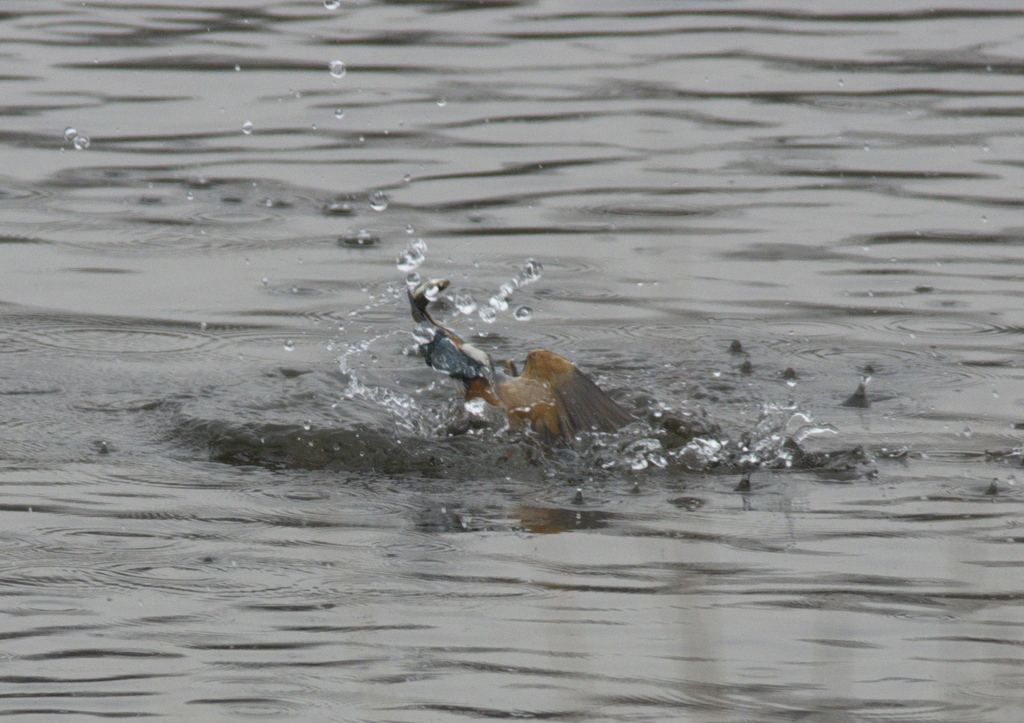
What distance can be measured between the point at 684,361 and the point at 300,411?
62.6 inches

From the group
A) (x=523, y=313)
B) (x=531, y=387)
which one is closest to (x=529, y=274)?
(x=523, y=313)

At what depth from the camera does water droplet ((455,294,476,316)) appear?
7.35 meters

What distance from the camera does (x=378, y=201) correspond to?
29.1ft

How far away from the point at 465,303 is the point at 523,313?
26 centimetres

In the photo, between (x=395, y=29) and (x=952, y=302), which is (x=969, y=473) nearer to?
(x=952, y=302)

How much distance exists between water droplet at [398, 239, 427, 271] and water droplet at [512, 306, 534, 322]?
20.0 inches

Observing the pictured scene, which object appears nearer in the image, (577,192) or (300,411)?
(300,411)

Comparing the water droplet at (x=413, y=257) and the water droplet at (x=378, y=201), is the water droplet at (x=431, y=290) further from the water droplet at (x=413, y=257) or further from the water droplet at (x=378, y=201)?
the water droplet at (x=378, y=201)

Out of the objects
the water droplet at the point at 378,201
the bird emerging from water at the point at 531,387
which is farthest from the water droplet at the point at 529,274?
the bird emerging from water at the point at 531,387

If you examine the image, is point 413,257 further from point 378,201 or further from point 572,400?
point 572,400

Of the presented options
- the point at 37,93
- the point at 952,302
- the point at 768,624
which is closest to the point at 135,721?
the point at 768,624

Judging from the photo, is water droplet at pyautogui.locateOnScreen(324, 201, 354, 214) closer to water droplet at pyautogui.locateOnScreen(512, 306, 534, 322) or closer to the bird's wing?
Answer: water droplet at pyautogui.locateOnScreen(512, 306, 534, 322)

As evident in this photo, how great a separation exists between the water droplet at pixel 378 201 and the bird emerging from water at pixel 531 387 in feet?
8.56

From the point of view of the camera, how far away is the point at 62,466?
5391 millimetres
